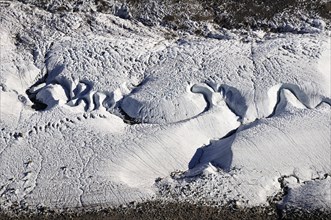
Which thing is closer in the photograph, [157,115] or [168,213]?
[168,213]

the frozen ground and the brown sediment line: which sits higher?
the frozen ground

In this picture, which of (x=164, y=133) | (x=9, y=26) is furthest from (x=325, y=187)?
(x=9, y=26)

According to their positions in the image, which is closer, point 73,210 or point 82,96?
point 73,210

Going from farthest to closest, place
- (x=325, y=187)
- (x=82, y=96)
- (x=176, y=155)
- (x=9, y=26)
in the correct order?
(x=9, y=26) → (x=82, y=96) → (x=176, y=155) → (x=325, y=187)

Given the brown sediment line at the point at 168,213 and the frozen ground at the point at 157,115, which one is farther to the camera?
the frozen ground at the point at 157,115

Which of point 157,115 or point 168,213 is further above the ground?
point 157,115

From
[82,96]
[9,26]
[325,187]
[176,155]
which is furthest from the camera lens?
[9,26]

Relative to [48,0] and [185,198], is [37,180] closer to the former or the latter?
[185,198]

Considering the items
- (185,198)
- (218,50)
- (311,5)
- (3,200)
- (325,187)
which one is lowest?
(3,200)
